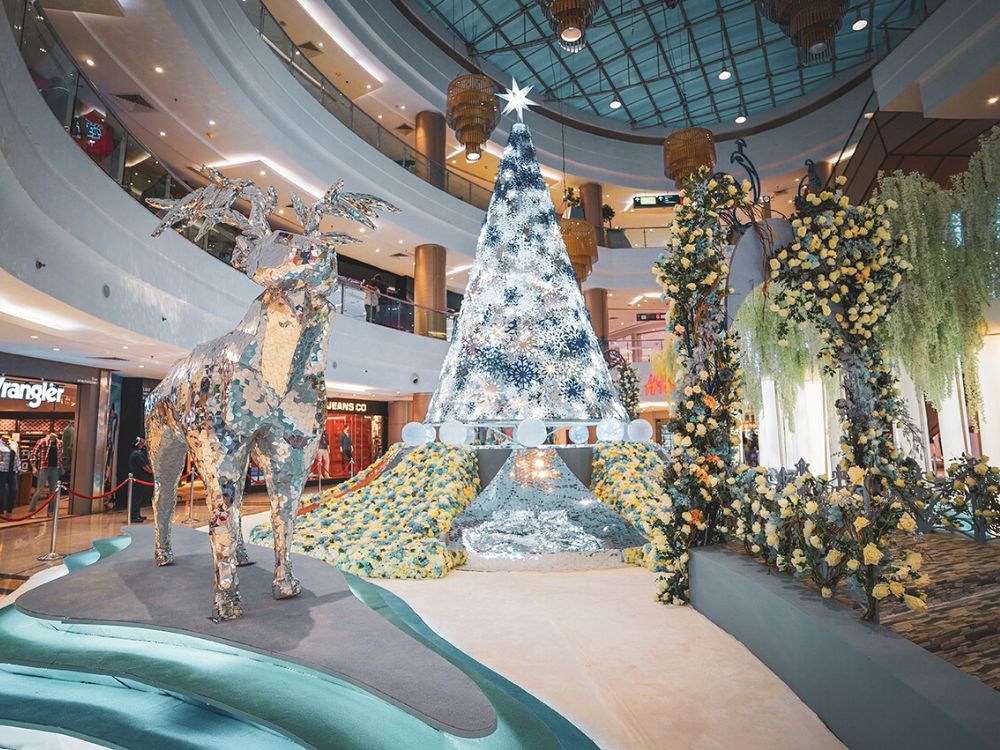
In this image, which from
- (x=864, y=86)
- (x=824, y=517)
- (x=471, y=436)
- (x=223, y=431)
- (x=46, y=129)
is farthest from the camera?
(x=864, y=86)

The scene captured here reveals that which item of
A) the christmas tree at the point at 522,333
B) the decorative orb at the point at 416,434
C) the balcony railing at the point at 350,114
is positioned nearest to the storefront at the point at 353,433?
the balcony railing at the point at 350,114

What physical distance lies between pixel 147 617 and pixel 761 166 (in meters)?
22.1

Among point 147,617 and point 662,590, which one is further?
point 662,590

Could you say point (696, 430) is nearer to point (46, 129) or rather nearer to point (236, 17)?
point (46, 129)

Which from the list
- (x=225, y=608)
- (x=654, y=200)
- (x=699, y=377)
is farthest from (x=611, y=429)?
(x=654, y=200)

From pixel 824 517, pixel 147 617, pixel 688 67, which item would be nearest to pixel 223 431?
pixel 147 617

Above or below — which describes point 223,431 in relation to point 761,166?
below

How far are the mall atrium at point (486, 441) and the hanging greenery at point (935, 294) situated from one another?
0.11ft

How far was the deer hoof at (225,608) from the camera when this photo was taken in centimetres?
218

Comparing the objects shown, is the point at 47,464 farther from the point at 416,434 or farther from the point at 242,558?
the point at 242,558

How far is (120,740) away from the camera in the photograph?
165 cm

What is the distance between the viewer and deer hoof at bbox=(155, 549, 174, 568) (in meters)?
3.12

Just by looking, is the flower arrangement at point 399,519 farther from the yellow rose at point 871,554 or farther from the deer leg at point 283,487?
the yellow rose at point 871,554

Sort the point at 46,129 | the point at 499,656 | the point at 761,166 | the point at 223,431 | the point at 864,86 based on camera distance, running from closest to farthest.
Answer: the point at 223,431 < the point at 499,656 < the point at 46,129 < the point at 864,86 < the point at 761,166
